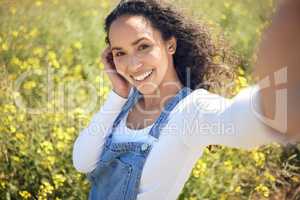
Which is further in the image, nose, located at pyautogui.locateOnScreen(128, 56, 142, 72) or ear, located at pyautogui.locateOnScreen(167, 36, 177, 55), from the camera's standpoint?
ear, located at pyautogui.locateOnScreen(167, 36, 177, 55)

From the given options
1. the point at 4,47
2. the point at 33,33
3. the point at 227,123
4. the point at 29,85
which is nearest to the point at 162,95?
the point at 227,123

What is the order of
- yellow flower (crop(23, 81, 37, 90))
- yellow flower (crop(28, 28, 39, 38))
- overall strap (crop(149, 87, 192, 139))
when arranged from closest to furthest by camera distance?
1. overall strap (crop(149, 87, 192, 139))
2. yellow flower (crop(23, 81, 37, 90))
3. yellow flower (crop(28, 28, 39, 38))

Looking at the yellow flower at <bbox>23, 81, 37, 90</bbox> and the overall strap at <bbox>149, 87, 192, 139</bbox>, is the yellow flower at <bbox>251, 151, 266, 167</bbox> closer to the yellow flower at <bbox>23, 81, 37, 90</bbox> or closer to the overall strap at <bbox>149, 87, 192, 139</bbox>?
the overall strap at <bbox>149, 87, 192, 139</bbox>

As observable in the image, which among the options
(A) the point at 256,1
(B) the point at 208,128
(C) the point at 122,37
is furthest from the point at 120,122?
(A) the point at 256,1

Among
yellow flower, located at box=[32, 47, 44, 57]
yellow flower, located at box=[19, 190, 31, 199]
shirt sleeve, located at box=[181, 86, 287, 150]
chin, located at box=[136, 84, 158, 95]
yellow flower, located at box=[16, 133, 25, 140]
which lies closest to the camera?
shirt sleeve, located at box=[181, 86, 287, 150]

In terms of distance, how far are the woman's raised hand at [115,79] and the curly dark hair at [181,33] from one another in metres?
0.13

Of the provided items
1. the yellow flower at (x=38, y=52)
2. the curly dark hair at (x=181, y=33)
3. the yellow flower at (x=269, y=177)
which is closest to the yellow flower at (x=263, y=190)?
the yellow flower at (x=269, y=177)

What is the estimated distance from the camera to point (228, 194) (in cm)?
254

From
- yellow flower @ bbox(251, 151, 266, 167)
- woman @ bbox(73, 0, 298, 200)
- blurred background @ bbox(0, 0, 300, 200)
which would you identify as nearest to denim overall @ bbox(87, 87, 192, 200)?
woman @ bbox(73, 0, 298, 200)

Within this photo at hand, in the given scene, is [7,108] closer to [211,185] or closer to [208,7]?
[211,185]

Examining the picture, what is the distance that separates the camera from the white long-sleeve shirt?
3.38 ft

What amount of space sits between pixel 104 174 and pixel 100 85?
4.94 ft

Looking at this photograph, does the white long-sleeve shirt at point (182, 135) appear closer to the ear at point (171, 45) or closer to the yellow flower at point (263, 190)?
the ear at point (171, 45)

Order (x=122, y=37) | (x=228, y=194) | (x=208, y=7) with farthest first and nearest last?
(x=208, y=7) → (x=228, y=194) → (x=122, y=37)
